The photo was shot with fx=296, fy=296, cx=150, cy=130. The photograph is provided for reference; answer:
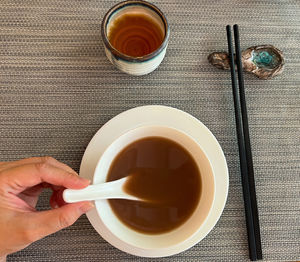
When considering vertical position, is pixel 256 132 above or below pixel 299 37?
below

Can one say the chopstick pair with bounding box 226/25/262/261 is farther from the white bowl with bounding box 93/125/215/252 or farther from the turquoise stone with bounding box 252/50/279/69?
the white bowl with bounding box 93/125/215/252

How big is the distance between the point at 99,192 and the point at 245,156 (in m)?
0.44

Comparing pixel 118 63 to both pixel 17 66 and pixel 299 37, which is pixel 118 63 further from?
pixel 299 37

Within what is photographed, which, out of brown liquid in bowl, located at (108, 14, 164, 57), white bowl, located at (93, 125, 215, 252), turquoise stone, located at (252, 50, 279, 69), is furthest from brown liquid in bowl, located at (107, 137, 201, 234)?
turquoise stone, located at (252, 50, 279, 69)

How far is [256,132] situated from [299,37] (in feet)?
1.17

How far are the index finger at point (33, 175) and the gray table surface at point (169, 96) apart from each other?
152 mm

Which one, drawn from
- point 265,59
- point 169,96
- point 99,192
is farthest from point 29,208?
point 265,59

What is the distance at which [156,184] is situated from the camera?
795mm

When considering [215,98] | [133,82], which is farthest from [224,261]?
[133,82]

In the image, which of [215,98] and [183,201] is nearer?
[183,201]

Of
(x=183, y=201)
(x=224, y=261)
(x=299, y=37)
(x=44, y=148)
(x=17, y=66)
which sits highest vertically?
(x=299, y=37)

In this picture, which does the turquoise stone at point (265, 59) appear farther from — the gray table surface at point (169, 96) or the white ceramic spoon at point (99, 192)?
the white ceramic spoon at point (99, 192)

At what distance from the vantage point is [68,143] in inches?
35.2

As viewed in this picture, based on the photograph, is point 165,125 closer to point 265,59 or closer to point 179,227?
point 179,227
